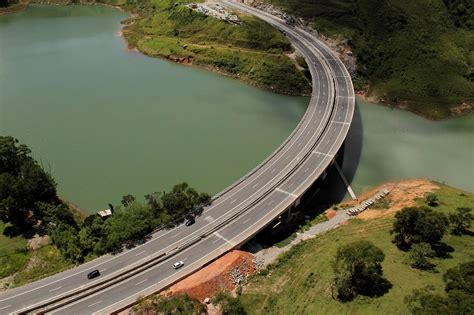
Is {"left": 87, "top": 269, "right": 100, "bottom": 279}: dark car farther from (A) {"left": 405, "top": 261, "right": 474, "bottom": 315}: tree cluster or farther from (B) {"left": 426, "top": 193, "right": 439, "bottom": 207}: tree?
(B) {"left": 426, "top": 193, "right": 439, "bottom": 207}: tree

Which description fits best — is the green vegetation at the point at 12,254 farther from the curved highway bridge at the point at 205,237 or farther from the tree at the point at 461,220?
the tree at the point at 461,220

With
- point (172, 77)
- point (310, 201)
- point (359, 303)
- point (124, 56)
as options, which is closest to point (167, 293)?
point (359, 303)

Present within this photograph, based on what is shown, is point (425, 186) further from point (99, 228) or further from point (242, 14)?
point (242, 14)

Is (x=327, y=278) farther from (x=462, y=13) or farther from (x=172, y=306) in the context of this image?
(x=462, y=13)

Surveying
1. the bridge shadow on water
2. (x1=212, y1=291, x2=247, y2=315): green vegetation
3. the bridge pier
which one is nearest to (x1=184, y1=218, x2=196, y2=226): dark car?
the bridge shadow on water

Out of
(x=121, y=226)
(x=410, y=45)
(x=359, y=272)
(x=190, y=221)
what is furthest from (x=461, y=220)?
(x=410, y=45)

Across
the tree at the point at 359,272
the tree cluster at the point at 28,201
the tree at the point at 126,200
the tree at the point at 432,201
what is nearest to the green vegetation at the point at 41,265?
the tree cluster at the point at 28,201
